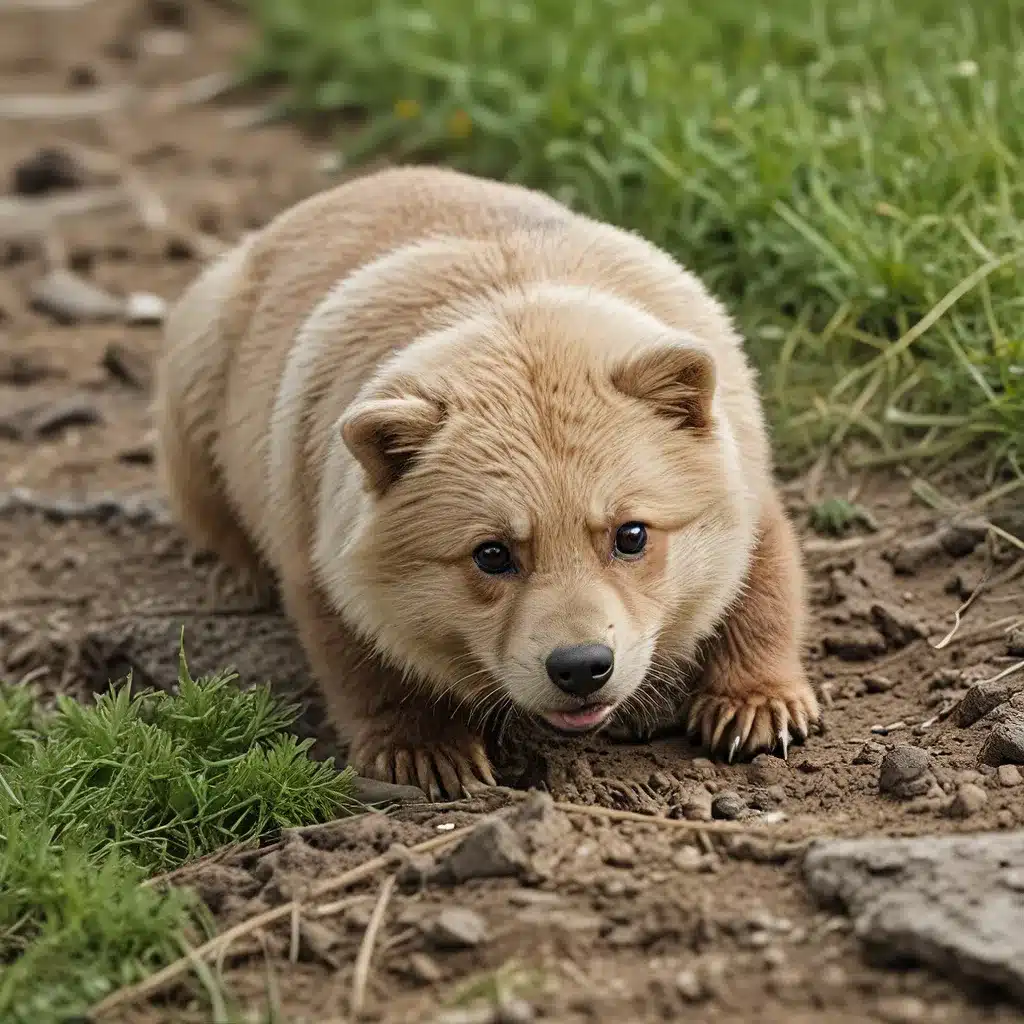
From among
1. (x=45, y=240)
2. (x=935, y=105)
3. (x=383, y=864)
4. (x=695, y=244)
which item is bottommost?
(x=45, y=240)

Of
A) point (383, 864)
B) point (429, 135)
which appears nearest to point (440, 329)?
point (383, 864)

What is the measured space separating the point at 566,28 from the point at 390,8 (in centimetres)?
134

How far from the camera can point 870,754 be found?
4.16 meters

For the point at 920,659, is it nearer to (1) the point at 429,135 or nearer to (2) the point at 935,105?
(2) the point at 935,105

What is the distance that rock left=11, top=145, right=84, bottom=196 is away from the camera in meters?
8.92

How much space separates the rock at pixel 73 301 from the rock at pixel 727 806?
487cm

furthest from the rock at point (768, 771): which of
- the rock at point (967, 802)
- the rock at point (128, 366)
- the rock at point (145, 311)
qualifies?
the rock at point (145, 311)

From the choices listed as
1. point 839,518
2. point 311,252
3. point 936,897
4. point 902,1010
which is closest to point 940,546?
point 839,518

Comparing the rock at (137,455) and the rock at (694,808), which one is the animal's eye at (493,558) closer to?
the rock at (694,808)

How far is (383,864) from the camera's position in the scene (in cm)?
365

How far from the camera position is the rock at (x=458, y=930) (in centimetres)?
323

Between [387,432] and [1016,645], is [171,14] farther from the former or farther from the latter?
[1016,645]

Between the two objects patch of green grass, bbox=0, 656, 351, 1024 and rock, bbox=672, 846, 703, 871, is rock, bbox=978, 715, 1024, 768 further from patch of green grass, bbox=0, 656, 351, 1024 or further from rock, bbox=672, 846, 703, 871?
patch of green grass, bbox=0, 656, 351, 1024

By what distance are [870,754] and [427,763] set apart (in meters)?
1.20
